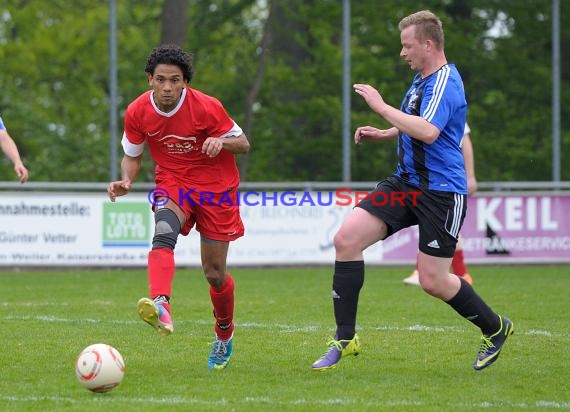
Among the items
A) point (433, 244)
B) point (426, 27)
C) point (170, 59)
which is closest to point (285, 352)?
point (433, 244)

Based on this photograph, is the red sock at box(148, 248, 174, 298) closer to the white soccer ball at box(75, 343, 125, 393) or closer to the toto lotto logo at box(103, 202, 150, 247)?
the white soccer ball at box(75, 343, 125, 393)

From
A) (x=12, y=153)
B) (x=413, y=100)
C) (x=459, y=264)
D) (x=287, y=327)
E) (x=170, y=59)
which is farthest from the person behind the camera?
(x=459, y=264)

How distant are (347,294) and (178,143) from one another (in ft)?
4.62

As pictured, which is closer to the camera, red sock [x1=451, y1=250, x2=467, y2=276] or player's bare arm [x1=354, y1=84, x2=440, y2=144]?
player's bare arm [x1=354, y1=84, x2=440, y2=144]

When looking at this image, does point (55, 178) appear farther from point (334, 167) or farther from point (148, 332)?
point (148, 332)

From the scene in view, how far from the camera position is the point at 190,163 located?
6582mm

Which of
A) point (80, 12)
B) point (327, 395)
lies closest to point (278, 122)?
point (327, 395)

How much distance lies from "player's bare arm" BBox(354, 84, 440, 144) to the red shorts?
3.76 feet

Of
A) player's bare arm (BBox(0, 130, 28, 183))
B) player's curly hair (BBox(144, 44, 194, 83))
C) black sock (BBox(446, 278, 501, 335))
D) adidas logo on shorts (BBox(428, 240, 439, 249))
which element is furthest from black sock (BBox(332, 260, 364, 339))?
player's bare arm (BBox(0, 130, 28, 183))

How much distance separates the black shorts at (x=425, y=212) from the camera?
6301mm

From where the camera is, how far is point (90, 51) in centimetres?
2802

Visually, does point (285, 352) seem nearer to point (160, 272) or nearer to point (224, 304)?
point (224, 304)

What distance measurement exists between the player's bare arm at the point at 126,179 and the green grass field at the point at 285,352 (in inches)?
43.5

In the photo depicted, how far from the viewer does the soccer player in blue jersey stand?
20.7 ft
